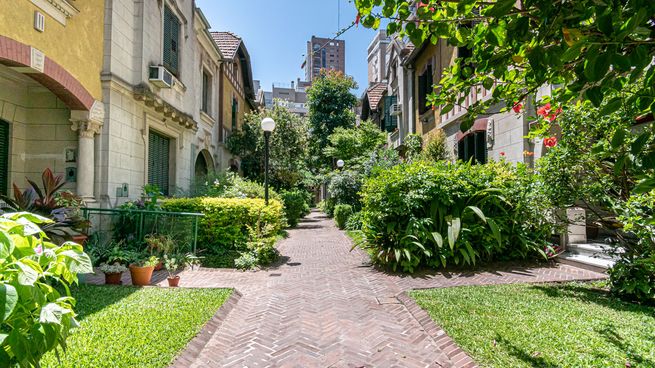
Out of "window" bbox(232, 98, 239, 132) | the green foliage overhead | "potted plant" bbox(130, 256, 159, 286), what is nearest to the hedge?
"potted plant" bbox(130, 256, 159, 286)

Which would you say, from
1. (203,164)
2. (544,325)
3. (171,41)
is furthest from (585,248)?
(203,164)

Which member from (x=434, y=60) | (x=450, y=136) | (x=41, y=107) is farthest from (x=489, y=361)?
(x=434, y=60)

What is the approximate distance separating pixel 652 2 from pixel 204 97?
1574cm

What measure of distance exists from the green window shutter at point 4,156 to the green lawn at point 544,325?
→ 7.88 metres

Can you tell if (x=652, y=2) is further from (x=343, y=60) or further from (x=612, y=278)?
(x=343, y=60)

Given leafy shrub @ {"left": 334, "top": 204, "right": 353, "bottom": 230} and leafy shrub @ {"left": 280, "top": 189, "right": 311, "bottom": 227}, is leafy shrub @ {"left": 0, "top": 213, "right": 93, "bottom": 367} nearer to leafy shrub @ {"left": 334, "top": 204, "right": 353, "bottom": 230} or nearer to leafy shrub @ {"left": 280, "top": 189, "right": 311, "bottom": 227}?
leafy shrub @ {"left": 334, "top": 204, "right": 353, "bottom": 230}

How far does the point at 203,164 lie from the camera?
16.2 meters

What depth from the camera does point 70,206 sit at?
669cm

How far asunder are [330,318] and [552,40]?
3.82 metres

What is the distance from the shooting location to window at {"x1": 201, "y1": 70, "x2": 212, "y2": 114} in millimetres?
15336

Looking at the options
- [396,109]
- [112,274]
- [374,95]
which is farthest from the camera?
[374,95]

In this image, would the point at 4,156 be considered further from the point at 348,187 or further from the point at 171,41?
the point at 348,187

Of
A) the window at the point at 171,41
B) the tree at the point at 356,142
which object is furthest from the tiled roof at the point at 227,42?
the tree at the point at 356,142

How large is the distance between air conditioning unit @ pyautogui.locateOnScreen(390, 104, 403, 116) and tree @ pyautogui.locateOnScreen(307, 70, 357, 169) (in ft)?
18.4
